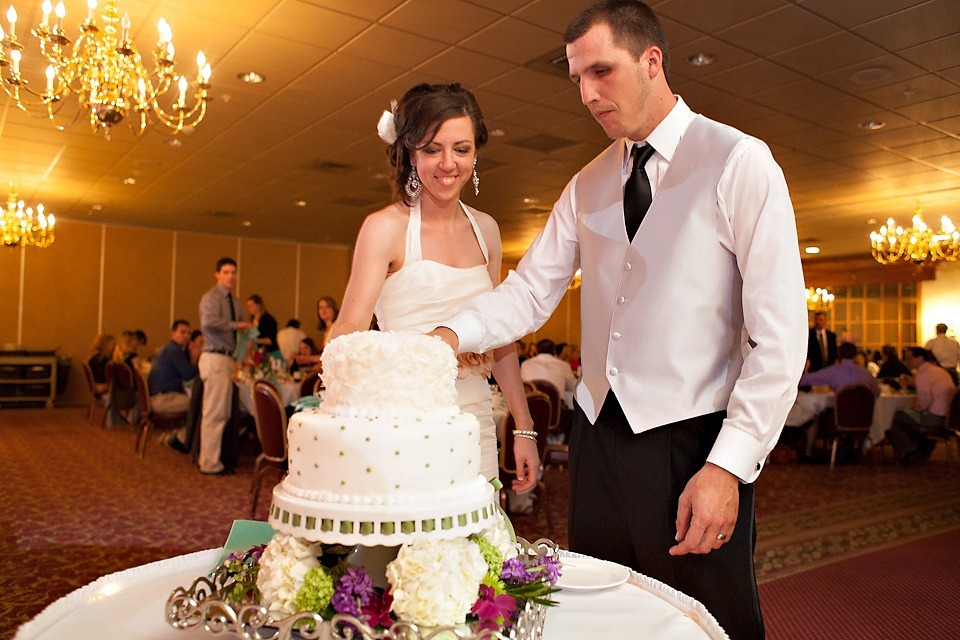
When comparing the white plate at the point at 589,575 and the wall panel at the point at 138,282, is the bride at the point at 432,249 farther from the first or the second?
the wall panel at the point at 138,282

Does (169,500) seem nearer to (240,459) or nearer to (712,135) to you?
(240,459)

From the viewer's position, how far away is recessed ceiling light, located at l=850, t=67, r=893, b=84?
621 centimetres

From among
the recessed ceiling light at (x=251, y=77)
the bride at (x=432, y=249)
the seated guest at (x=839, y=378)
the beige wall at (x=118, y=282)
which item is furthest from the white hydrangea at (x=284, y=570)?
the beige wall at (x=118, y=282)

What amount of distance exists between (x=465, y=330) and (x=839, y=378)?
834 cm

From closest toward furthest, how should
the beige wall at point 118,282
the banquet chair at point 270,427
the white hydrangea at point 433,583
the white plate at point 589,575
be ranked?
the white hydrangea at point 433,583 < the white plate at point 589,575 < the banquet chair at point 270,427 < the beige wall at point 118,282

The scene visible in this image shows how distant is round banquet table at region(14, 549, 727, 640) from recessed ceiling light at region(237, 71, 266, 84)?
591 centimetres

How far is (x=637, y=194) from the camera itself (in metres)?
1.65

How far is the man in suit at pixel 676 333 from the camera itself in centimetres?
138

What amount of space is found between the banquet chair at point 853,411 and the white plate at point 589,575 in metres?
7.96

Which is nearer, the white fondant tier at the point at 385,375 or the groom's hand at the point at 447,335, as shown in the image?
the white fondant tier at the point at 385,375

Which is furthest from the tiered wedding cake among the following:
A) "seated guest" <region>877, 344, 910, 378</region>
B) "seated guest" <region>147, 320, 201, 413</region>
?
"seated guest" <region>877, 344, 910, 378</region>

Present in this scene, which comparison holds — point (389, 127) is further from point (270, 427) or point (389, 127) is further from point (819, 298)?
point (819, 298)

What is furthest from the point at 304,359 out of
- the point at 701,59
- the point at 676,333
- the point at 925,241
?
the point at 925,241

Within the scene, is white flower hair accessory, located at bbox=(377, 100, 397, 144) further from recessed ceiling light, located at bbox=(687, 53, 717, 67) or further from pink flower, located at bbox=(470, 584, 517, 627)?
recessed ceiling light, located at bbox=(687, 53, 717, 67)
